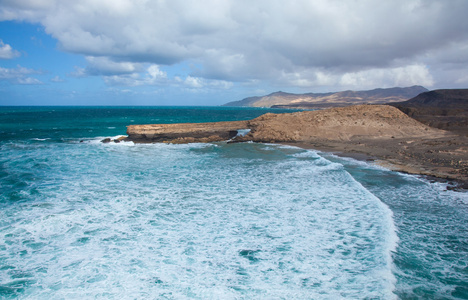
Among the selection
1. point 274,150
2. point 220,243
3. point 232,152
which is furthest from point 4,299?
point 274,150

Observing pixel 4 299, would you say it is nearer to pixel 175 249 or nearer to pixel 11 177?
pixel 175 249

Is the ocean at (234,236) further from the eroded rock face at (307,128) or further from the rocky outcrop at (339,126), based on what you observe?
the eroded rock face at (307,128)

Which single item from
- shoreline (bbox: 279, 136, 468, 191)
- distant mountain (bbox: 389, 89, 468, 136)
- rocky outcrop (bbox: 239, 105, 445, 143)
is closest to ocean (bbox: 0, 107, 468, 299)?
shoreline (bbox: 279, 136, 468, 191)

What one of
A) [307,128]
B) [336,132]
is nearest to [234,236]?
[336,132]

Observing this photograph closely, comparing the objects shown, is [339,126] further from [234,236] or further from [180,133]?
[234,236]

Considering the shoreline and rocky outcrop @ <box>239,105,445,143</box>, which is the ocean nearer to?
the shoreline

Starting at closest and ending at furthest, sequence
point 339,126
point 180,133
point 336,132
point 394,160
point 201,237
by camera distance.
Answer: point 201,237 → point 394,160 → point 336,132 → point 339,126 → point 180,133
